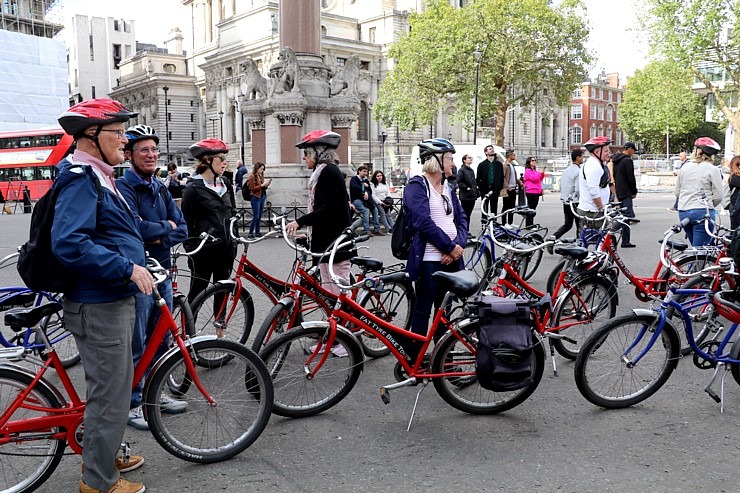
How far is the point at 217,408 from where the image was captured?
13.8ft

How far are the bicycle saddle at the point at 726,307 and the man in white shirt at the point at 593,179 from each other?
15.8ft

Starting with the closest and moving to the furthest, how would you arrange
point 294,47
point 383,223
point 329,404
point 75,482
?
point 75,482 → point 329,404 → point 294,47 → point 383,223

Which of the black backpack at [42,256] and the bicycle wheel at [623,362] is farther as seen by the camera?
the bicycle wheel at [623,362]

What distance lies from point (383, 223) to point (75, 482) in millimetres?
14696

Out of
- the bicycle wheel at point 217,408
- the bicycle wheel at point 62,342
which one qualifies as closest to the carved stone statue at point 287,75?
the bicycle wheel at point 62,342

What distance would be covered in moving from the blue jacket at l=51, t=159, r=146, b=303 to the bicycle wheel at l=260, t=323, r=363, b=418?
1280 mm

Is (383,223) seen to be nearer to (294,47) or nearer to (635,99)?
(294,47)

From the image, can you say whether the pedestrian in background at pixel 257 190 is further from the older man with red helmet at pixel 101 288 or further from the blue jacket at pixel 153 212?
the older man with red helmet at pixel 101 288

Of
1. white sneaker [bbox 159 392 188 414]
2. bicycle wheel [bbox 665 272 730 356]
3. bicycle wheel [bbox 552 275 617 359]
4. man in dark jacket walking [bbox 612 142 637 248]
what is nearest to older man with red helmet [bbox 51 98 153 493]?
white sneaker [bbox 159 392 188 414]

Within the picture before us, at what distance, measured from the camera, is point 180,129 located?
8350cm

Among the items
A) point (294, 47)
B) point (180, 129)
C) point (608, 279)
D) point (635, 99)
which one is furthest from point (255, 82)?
point (635, 99)

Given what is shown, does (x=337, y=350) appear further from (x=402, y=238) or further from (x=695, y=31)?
(x=695, y=31)

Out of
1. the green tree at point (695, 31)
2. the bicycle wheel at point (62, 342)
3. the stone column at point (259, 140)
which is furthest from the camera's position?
the green tree at point (695, 31)

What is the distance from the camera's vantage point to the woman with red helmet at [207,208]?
243 inches
